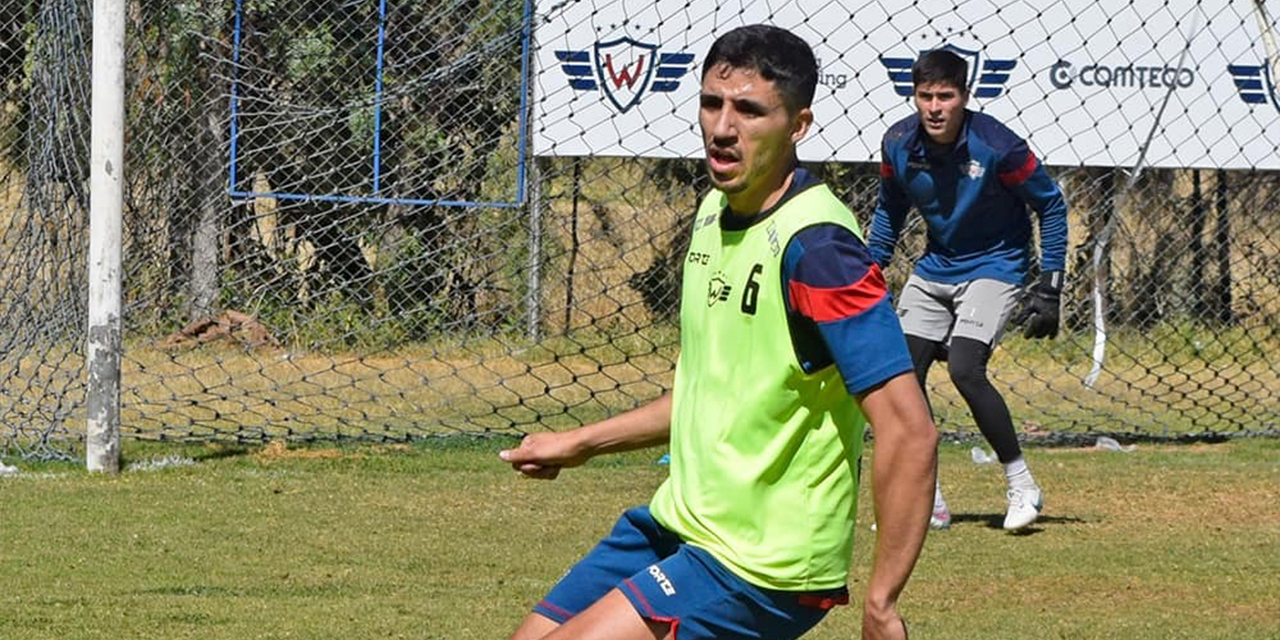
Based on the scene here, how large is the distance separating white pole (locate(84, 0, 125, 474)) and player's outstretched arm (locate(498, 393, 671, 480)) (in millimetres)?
5254

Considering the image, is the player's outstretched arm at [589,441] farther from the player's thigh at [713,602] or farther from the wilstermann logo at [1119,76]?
the wilstermann logo at [1119,76]

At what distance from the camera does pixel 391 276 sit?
11.2 metres

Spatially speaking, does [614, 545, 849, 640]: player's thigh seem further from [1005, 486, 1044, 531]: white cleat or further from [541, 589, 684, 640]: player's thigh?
[1005, 486, 1044, 531]: white cleat

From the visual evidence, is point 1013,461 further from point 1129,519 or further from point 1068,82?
point 1068,82

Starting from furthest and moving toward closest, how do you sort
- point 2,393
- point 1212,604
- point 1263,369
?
point 1263,369
point 2,393
point 1212,604

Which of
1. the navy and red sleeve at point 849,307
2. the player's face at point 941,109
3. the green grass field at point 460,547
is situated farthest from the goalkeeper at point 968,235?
the navy and red sleeve at point 849,307

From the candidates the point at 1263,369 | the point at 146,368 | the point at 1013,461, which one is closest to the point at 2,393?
the point at 146,368

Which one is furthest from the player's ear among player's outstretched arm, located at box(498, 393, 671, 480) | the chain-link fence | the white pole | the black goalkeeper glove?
the chain-link fence

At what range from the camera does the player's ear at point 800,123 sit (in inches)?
140

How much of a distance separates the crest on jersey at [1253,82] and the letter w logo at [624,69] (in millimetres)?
3722

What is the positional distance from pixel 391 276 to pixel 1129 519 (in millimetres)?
4669

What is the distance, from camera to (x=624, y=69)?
1108 centimetres

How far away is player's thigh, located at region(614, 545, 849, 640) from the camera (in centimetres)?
337

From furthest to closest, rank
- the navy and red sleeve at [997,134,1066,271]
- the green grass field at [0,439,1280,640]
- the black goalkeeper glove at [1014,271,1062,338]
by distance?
the black goalkeeper glove at [1014,271,1062,338] < the navy and red sleeve at [997,134,1066,271] < the green grass field at [0,439,1280,640]
